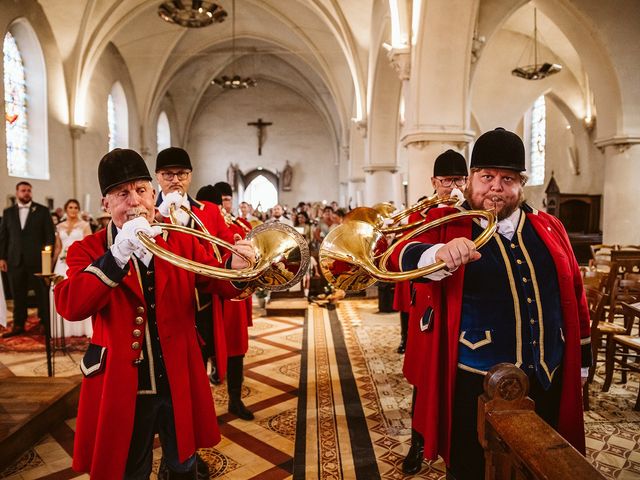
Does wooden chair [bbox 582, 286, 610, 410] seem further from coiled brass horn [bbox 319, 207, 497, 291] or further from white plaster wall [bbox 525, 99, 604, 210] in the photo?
white plaster wall [bbox 525, 99, 604, 210]

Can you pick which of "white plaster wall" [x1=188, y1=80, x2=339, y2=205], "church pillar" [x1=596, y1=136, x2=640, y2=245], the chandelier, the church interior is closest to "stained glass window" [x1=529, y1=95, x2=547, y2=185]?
the church interior

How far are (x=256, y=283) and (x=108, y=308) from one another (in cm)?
62

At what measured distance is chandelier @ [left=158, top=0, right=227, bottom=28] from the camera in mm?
11383

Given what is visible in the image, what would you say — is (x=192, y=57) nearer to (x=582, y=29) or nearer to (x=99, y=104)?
(x=99, y=104)

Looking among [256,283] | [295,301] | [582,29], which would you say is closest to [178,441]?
[256,283]

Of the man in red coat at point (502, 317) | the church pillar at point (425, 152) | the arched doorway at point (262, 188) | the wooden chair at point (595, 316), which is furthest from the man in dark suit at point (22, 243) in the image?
the arched doorway at point (262, 188)

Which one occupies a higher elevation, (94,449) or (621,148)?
(621,148)

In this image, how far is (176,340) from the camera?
74.0 inches

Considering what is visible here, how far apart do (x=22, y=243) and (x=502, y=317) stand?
23.2ft

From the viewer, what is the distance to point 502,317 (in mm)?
1897

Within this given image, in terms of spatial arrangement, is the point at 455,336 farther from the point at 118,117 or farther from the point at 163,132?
the point at 163,132

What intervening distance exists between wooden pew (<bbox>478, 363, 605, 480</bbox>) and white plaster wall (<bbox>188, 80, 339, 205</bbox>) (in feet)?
87.3

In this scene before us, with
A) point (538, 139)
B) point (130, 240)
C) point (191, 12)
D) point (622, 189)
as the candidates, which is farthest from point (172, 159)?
point (538, 139)

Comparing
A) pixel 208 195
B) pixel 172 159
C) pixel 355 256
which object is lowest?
pixel 355 256
